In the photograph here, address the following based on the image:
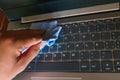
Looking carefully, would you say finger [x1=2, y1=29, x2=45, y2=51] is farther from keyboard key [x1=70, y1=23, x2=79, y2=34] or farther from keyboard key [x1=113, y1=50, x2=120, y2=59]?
keyboard key [x1=113, y1=50, x2=120, y2=59]

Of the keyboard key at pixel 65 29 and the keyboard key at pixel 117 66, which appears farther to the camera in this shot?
the keyboard key at pixel 65 29

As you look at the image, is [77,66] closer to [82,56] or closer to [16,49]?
[82,56]

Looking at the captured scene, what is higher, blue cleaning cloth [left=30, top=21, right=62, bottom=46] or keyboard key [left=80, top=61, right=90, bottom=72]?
blue cleaning cloth [left=30, top=21, right=62, bottom=46]

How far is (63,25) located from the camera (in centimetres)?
67

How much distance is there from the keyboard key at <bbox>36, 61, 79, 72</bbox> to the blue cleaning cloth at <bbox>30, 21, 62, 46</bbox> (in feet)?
0.21

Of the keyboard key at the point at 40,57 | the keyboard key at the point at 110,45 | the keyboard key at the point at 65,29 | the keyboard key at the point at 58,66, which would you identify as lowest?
the keyboard key at the point at 58,66

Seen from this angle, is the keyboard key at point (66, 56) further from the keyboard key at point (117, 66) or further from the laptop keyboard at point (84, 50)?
the keyboard key at point (117, 66)

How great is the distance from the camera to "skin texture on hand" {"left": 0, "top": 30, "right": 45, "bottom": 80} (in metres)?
0.59

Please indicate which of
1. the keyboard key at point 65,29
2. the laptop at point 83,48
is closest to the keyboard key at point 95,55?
the laptop at point 83,48

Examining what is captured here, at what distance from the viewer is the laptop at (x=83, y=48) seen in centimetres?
57

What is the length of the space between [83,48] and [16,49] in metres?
0.19

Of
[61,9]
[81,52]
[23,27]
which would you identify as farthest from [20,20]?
[81,52]

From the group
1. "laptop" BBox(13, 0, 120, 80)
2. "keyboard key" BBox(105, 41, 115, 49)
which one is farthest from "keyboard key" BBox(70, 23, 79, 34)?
"keyboard key" BBox(105, 41, 115, 49)

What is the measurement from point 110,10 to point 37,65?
27 cm
